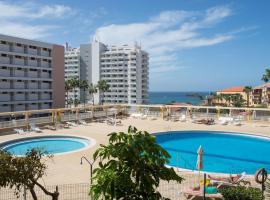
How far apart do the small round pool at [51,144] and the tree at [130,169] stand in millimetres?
16954

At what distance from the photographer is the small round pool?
22.8 metres

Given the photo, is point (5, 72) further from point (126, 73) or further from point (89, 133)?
point (126, 73)

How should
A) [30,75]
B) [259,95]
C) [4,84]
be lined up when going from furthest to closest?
[259,95]
[30,75]
[4,84]

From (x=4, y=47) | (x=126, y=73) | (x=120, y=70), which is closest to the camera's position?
(x=4, y=47)

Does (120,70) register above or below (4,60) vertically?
above

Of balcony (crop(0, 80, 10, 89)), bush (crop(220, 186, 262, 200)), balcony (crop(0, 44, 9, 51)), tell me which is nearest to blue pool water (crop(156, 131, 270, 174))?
bush (crop(220, 186, 262, 200))

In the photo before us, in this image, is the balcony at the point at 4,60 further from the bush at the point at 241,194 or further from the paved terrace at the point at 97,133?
the bush at the point at 241,194

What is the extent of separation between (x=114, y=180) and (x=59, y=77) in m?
52.2

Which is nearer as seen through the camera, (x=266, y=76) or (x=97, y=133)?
(x=97, y=133)

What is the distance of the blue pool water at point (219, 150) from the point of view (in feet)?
61.6

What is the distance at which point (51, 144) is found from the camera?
2494cm

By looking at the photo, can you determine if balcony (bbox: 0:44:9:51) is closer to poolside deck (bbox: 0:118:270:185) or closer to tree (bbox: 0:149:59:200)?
poolside deck (bbox: 0:118:270:185)

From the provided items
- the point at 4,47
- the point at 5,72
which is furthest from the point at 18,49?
the point at 5,72

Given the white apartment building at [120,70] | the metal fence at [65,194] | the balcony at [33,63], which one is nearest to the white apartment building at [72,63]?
the white apartment building at [120,70]
